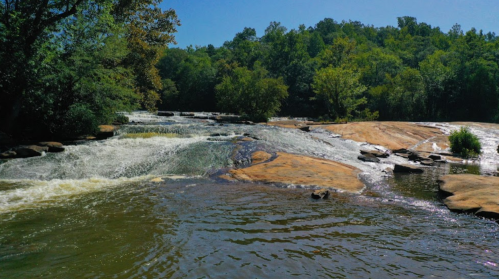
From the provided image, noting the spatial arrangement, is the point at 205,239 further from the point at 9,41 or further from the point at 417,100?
the point at 417,100

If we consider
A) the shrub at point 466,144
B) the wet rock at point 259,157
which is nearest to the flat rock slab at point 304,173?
the wet rock at point 259,157

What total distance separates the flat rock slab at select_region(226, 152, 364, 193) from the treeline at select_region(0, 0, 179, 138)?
10082 millimetres

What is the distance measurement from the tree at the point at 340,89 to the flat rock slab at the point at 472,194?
77.7 ft

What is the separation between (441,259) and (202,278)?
137 inches

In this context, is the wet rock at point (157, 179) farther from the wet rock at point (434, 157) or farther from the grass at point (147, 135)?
the wet rock at point (434, 157)

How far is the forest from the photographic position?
14.6m

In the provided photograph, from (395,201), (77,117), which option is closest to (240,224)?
(395,201)

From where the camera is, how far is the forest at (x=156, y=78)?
47.9 ft

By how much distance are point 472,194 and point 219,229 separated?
6639 mm

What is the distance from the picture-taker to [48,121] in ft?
50.4

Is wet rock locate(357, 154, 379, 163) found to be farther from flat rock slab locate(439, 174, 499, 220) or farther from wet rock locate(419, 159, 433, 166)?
flat rock slab locate(439, 174, 499, 220)

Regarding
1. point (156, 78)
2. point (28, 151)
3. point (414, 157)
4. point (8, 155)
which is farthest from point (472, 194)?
point (156, 78)

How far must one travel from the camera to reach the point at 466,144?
17.2 m

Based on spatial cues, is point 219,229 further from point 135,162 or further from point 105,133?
point 105,133
